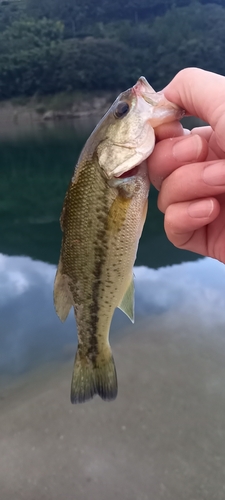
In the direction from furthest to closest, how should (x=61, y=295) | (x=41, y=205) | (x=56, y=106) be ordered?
(x=56, y=106) < (x=41, y=205) < (x=61, y=295)

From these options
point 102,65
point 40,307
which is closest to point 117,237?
point 40,307

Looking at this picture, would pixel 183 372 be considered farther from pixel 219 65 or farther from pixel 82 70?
pixel 82 70

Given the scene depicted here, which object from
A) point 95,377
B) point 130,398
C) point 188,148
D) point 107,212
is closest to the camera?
point 188,148

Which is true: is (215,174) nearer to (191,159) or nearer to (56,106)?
(191,159)

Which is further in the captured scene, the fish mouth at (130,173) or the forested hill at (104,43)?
the forested hill at (104,43)

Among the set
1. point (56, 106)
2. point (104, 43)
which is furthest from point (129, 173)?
point (104, 43)

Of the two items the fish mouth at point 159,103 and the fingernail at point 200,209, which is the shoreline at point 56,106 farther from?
the fingernail at point 200,209

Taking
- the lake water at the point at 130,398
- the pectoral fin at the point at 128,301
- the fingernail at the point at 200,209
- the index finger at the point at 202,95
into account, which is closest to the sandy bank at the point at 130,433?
the lake water at the point at 130,398
